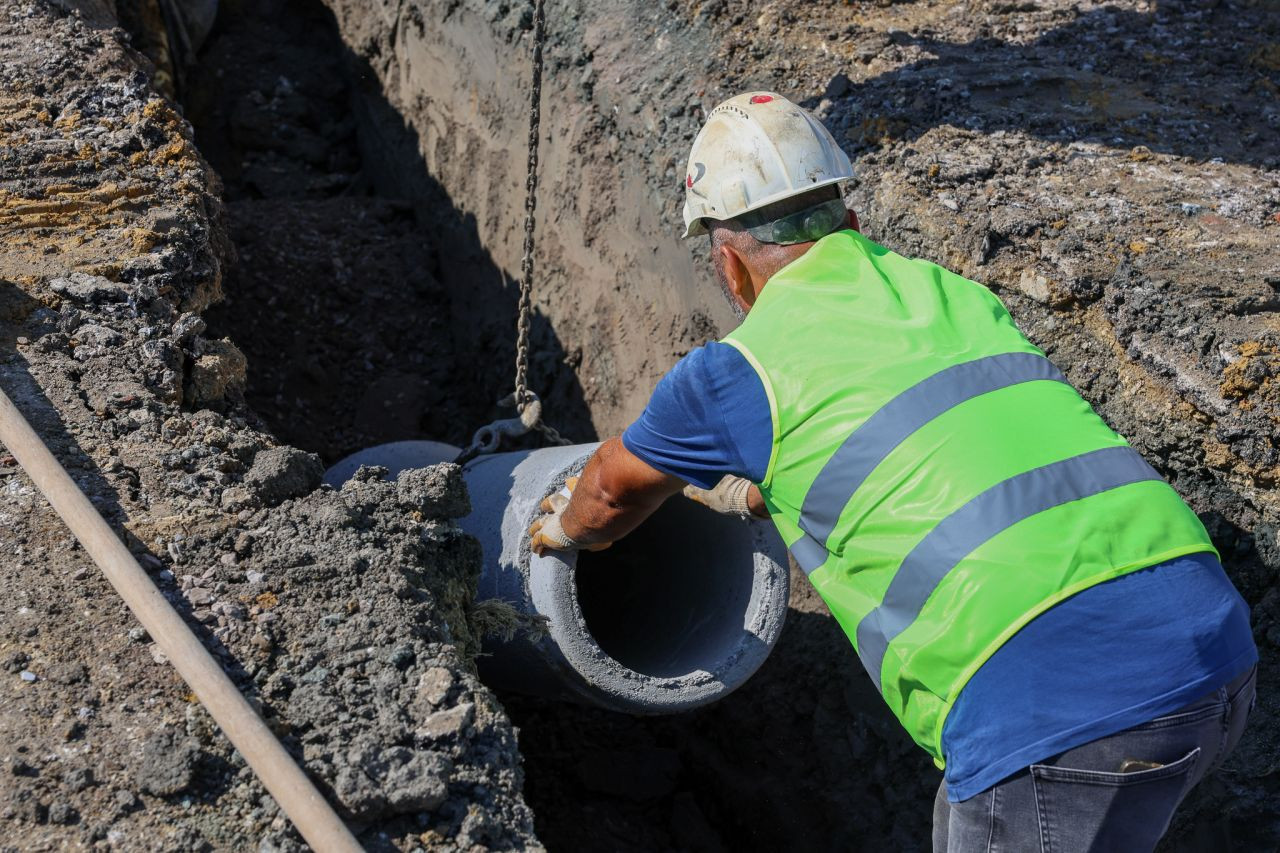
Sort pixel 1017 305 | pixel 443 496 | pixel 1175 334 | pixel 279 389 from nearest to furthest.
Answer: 1. pixel 443 496
2. pixel 1175 334
3. pixel 1017 305
4. pixel 279 389

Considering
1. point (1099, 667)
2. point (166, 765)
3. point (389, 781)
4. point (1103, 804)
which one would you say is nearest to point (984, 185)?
point (1099, 667)

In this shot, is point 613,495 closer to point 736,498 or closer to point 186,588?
point 736,498

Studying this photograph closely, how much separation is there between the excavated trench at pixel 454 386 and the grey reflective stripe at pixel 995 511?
120cm

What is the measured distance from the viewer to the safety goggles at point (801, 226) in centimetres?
236

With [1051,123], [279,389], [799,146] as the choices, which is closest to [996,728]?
[799,146]

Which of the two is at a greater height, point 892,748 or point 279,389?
point 279,389

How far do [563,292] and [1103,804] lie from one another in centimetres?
334

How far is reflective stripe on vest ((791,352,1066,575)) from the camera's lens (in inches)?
76.2

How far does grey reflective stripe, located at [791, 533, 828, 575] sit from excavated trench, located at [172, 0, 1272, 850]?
4.06 feet

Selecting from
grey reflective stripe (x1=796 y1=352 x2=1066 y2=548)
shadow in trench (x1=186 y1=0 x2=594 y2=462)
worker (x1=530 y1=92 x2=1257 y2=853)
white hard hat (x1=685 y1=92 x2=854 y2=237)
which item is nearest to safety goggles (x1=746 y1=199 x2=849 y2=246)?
white hard hat (x1=685 y1=92 x2=854 y2=237)

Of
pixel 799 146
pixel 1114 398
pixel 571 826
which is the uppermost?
pixel 799 146

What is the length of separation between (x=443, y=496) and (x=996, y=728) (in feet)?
4.61

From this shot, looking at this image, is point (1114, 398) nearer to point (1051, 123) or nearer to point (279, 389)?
point (1051, 123)

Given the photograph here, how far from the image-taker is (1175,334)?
3.00 meters
